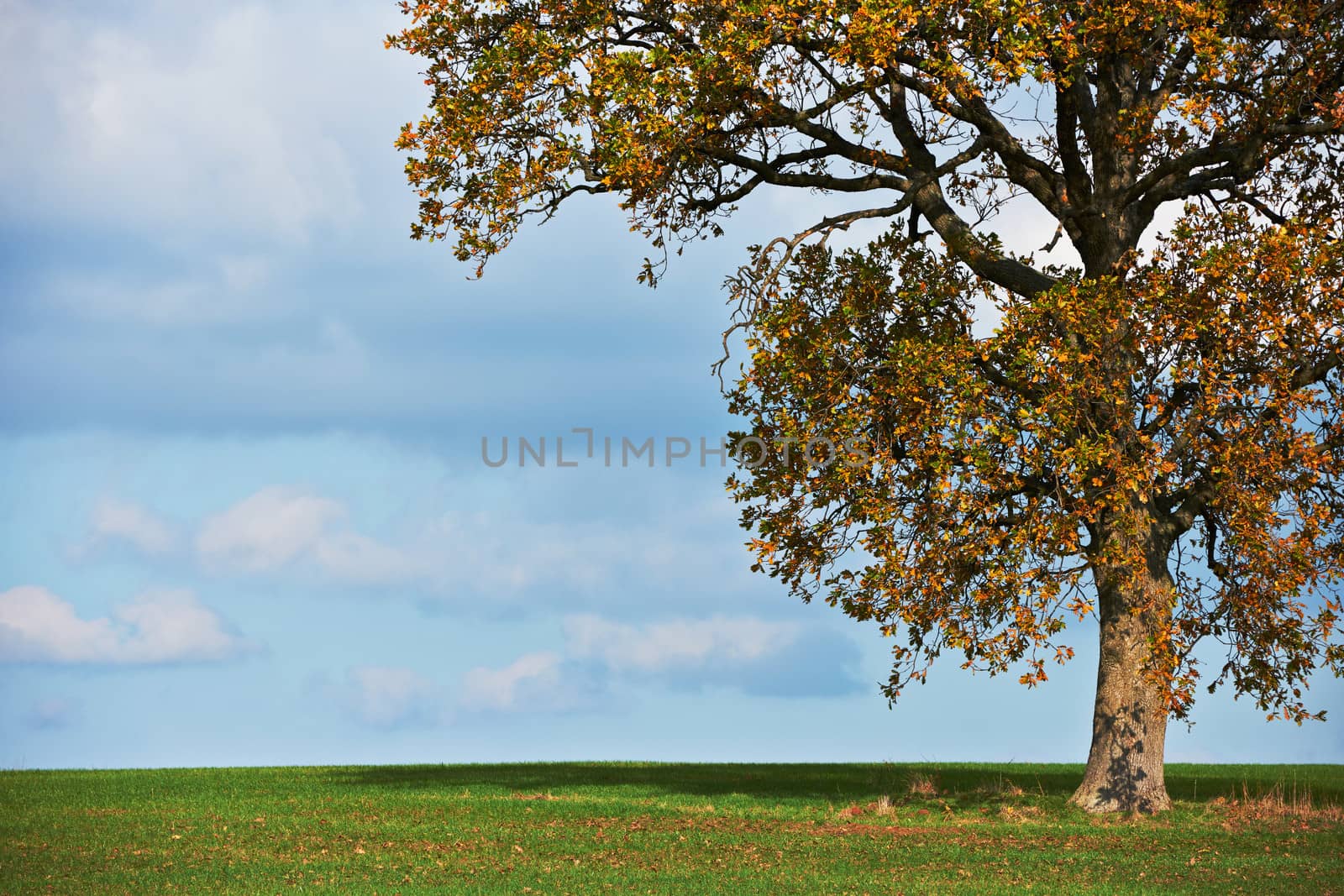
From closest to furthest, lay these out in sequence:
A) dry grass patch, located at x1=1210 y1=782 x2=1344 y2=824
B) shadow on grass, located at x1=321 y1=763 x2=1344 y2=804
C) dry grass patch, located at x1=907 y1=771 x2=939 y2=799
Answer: dry grass patch, located at x1=1210 y1=782 x2=1344 y2=824 < dry grass patch, located at x1=907 y1=771 x2=939 y2=799 < shadow on grass, located at x1=321 y1=763 x2=1344 y2=804

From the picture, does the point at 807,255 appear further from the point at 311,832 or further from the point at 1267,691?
the point at 311,832

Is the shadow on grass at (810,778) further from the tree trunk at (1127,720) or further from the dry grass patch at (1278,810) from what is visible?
the tree trunk at (1127,720)

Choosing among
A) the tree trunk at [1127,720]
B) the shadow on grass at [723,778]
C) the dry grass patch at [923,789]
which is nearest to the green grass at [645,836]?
the dry grass patch at [923,789]

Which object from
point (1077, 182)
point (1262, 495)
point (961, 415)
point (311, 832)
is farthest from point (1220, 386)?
point (311, 832)

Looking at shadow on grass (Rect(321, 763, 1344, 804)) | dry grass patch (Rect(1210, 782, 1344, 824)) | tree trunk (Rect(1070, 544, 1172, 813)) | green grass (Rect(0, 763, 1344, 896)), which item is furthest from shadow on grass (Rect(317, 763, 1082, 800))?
dry grass patch (Rect(1210, 782, 1344, 824))

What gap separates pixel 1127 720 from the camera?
815 inches

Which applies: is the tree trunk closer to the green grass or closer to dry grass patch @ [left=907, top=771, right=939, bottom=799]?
the green grass

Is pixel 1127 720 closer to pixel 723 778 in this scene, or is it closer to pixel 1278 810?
pixel 1278 810

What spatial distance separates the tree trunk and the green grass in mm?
586

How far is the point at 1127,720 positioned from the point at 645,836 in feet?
27.1

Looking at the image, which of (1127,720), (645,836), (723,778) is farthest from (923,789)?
(645,836)

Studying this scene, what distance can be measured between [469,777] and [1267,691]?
1554cm

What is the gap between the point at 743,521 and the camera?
21.0m

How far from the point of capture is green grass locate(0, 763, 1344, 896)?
1496 cm
